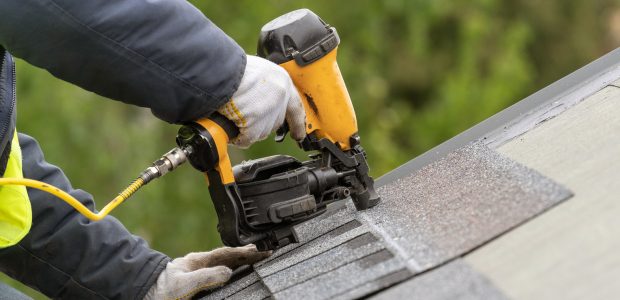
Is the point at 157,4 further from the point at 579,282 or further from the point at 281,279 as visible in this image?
the point at 579,282

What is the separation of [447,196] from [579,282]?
2.16ft

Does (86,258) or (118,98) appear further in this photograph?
(86,258)

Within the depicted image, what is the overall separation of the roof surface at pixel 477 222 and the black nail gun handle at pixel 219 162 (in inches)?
6.1

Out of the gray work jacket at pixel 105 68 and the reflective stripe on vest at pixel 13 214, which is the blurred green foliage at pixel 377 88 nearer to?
the gray work jacket at pixel 105 68

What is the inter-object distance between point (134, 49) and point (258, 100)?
395mm

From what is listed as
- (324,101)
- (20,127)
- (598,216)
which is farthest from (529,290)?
(20,127)

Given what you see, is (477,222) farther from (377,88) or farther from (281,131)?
(377,88)

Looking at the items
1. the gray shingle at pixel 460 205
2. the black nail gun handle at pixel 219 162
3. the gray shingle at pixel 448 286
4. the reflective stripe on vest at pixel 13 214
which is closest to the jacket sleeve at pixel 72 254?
the reflective stripe on vest at pixel 13 214

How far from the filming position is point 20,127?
23.0 feet

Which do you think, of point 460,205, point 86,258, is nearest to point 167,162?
point 86,258

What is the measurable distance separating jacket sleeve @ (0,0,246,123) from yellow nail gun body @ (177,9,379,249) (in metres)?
0.13

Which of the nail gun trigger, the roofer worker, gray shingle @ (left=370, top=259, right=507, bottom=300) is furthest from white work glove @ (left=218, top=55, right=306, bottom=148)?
gray shingle @ (left=370, top=259, right=507, bottom=300)

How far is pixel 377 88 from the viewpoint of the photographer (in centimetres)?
1007

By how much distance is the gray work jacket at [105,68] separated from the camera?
2.40 metres
